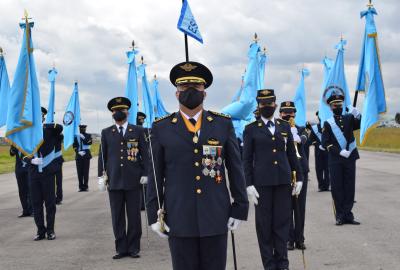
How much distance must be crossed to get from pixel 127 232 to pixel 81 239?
55.0 inches

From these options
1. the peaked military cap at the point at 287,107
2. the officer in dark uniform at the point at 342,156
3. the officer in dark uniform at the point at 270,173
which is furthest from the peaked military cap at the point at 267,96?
the officer in dark uniform at the point at 342,156

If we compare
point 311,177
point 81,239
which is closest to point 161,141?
point 81,239

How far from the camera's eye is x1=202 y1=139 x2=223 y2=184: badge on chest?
3745 millimetres

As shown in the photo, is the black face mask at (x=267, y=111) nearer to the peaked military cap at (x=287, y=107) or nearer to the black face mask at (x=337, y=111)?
the peaked military cap at (x=287, y=107)

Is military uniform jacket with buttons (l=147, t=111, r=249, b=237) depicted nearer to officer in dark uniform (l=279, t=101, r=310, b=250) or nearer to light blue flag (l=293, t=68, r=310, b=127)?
officer in dark uniform (l=279, t=101, r=310, b=250)

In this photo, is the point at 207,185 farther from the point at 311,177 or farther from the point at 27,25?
the point at 311,177

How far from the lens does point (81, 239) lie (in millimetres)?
8266

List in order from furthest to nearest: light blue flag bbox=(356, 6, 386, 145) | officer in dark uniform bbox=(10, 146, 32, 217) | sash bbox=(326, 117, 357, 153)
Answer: officer in dark uniform bbox=(10, 146, 32, 217)
light blue flag bbox=(356, 6, 386, 145)
sash bbox=(326, 117, 357, 153)

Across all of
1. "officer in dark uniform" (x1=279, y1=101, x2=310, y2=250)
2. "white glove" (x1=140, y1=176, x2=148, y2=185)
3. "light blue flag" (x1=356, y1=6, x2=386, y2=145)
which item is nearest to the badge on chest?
"officer in dark uniform" (x1=279, y1=101, x2=310, y2=250)

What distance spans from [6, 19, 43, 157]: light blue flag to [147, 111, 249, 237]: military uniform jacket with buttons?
5.23 metres

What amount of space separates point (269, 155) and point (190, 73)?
8.26 ft

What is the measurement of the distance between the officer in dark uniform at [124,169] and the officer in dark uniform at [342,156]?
3.37m

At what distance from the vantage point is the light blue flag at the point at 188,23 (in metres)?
5.89

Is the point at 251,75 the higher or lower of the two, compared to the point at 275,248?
higher
